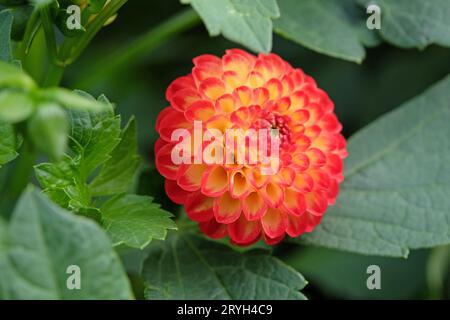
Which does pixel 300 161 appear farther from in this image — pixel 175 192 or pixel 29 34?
pixel 29 34

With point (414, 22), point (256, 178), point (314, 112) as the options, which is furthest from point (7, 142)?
point (414, 22)

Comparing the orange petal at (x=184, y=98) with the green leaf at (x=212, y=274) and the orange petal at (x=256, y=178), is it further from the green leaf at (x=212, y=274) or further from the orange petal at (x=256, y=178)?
the green leaf at (x=212, y=274)

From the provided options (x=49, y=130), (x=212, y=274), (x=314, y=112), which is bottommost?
(x=212, y=274)

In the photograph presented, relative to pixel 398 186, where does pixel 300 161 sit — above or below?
above

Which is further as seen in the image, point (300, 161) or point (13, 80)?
point (300, 161)

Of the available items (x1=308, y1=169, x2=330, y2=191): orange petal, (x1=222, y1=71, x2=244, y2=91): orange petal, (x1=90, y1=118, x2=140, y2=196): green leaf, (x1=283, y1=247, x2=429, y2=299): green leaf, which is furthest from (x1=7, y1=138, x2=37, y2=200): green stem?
(x1=283, y1=247, x2=429, y2=299): green leaf

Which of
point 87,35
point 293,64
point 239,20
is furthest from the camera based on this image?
point 293,64
